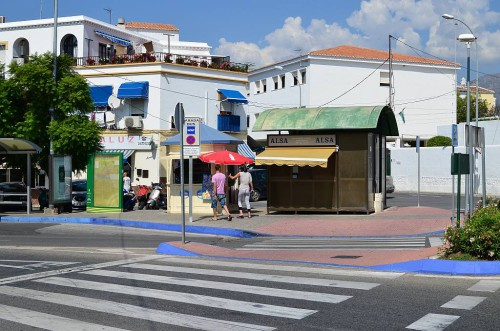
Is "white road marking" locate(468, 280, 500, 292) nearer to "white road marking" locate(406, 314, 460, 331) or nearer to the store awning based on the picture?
"white road marking" locate(406, 314, 460, 331)

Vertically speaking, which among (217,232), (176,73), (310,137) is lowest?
(217,232)

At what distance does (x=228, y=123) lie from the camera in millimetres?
44906

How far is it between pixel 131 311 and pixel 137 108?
1365 inches

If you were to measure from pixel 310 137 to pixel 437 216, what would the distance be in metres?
5.24

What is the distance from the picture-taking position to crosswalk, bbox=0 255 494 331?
Answer: 26.2 feet

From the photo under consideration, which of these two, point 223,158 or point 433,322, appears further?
point 223,158

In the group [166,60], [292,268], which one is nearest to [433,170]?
[166,60]

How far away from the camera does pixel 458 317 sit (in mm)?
8039

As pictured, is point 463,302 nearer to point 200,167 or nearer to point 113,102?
point 200,167

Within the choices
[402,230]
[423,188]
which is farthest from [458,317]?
[423,188]

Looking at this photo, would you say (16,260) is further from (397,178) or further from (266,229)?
(397,178)

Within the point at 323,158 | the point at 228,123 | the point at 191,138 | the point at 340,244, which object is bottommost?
the point at 340,244

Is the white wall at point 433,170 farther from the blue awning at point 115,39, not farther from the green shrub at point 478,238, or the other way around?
the green shrub at point 478,238

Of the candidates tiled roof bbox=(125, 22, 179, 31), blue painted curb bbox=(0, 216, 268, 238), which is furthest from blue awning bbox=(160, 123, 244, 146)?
tiled roof bbox=(125, 22, 179, 31)
